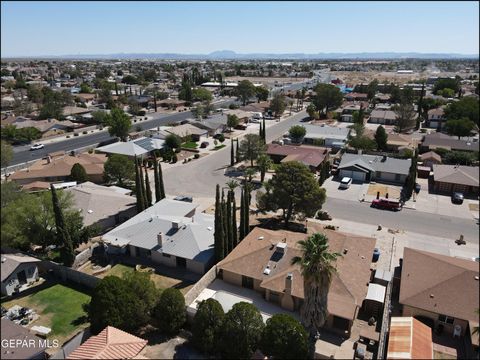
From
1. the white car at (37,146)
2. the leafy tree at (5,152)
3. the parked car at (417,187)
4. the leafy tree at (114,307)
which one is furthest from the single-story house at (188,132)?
the leafy tree at (5,152)

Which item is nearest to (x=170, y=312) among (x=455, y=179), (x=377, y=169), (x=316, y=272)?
(x=316, y=272)

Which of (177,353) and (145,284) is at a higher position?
(145,284)

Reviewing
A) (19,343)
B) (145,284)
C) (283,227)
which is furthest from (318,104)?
(19,343)

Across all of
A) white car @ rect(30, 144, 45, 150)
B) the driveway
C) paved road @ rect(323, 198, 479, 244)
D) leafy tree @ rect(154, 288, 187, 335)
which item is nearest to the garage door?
the driveway

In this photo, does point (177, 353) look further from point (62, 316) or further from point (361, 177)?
point (361, 177)

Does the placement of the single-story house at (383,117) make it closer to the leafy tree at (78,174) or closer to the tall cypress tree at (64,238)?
the leafy tree at (78,174)

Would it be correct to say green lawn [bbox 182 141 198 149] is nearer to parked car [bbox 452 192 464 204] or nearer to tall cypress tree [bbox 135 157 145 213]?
tall cypress tree [bbox 135 157 145 213]
